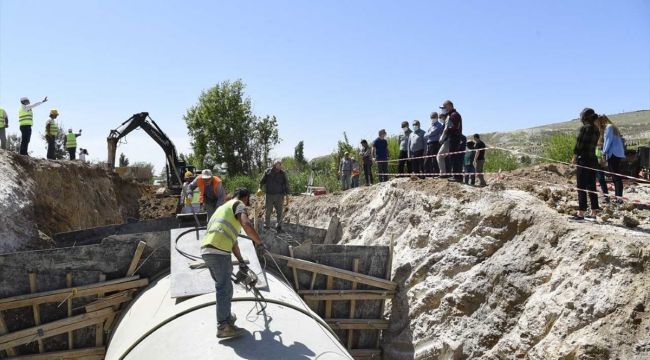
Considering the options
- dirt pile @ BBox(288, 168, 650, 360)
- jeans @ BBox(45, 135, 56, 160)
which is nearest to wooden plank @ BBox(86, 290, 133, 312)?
dirt pile @ BBox(288, 168, 650, 360)

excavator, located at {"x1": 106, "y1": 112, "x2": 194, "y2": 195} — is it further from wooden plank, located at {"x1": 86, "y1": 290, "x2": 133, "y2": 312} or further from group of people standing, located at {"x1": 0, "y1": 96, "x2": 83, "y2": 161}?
wooden plank, located at {"x1": 86, "y1": 290, "x2": 133, "y2": 312}

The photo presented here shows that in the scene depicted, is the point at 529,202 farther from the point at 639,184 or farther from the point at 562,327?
the point at 639,184

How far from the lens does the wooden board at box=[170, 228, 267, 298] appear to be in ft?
23.7

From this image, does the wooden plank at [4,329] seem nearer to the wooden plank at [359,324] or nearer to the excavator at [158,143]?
the wooden plank at [359,324]

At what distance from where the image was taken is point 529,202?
942 centimetres

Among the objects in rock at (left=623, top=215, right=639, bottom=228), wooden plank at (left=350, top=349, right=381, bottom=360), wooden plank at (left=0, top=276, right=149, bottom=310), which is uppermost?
rock at (left=623, top=215, right=639, bottom=228)

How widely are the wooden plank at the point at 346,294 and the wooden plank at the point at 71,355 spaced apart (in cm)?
368

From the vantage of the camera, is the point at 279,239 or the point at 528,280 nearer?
the point at 528,280

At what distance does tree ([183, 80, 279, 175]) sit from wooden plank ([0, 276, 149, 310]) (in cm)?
2445

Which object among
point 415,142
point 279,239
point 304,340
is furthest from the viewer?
point 415,142

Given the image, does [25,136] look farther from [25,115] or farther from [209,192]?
[209,192]

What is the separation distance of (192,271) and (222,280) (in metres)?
1.74

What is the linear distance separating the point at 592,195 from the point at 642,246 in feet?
6.69

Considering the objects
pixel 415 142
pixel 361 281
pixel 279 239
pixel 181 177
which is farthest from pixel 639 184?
pixel 181 177
